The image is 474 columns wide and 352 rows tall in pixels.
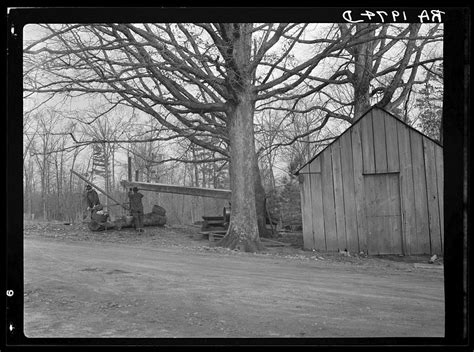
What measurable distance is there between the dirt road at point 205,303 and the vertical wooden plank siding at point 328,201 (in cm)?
448

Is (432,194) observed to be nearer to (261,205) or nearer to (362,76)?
(362,76)

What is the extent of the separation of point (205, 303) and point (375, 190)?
5.95 metres

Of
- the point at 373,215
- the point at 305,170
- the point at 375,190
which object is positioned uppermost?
the point at 305,170

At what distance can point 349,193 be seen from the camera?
9.15 metres

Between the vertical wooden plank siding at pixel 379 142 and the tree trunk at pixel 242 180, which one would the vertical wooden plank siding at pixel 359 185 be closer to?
the vertical wooden plank siding at pixel 379 142

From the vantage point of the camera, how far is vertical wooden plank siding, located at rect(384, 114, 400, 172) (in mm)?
8617

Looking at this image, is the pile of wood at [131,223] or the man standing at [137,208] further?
the man standing at [137,208]

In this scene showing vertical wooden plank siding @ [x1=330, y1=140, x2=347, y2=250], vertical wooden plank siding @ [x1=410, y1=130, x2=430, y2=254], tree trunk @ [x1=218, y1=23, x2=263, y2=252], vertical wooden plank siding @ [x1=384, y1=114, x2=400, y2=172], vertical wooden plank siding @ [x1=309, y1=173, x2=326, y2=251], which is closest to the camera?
vertical wooden plank siding @ [x1=410, y1=130, x2=430, y2=254]

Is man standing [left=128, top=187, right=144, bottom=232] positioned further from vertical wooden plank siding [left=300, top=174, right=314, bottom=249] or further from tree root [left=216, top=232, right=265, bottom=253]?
vertical wooden plank siding [left=300, top=174, right=314, bottom=249]

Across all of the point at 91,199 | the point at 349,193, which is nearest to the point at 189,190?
the point at 91,199

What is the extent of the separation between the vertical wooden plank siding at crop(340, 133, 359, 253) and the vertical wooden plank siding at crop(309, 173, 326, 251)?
0.57 metres

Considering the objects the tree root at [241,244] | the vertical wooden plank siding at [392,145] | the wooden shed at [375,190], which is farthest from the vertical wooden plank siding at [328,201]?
the tree root at [241,244]

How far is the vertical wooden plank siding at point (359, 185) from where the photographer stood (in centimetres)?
811

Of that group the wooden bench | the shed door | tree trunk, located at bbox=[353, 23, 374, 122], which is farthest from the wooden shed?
the wooden bench
